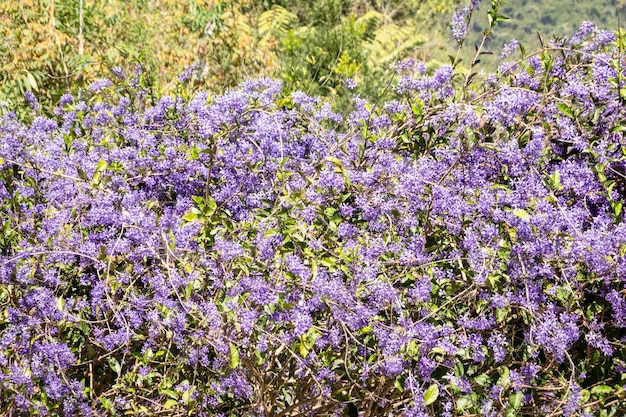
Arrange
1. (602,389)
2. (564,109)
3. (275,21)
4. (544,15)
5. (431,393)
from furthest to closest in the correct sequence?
1. (544,15)
2. (275,21)
3. (564,109)
4. (602,389)
5. (431,393)

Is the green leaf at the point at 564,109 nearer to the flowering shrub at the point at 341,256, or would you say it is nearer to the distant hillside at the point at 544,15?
the flowering shrub at the point at 341,256

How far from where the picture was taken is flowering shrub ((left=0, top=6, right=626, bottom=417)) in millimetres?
2111

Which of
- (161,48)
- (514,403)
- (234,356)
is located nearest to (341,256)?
(234,356)

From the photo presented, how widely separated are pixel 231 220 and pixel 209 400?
63 centimetres

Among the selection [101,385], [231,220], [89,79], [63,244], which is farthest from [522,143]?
[89,79]

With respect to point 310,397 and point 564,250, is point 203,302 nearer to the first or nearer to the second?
point 310,397

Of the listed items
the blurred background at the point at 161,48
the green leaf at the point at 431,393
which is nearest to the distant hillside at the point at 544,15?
the blurred background at the point at 161,48

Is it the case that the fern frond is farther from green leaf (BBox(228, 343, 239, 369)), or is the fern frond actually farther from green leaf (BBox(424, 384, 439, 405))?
green leaf (BBox(424, 384, 439, 405))

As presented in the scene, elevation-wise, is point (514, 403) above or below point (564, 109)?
below

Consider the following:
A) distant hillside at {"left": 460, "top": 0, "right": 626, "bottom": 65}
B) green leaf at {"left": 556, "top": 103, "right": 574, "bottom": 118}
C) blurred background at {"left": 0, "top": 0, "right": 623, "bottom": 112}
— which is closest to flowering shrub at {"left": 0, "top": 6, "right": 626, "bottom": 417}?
green leaf at {"left": 556, "top": 103, "right": 574, "bottom": 118}

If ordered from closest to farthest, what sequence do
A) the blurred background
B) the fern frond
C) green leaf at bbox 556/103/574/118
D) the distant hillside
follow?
green leaf at bbox 556/103/574/118, the blurred background, the fern frond, the distant hillside

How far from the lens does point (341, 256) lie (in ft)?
7.11

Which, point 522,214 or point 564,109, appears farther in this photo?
point 564,109

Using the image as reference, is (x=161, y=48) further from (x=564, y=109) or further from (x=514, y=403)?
(x=514, y=403)
